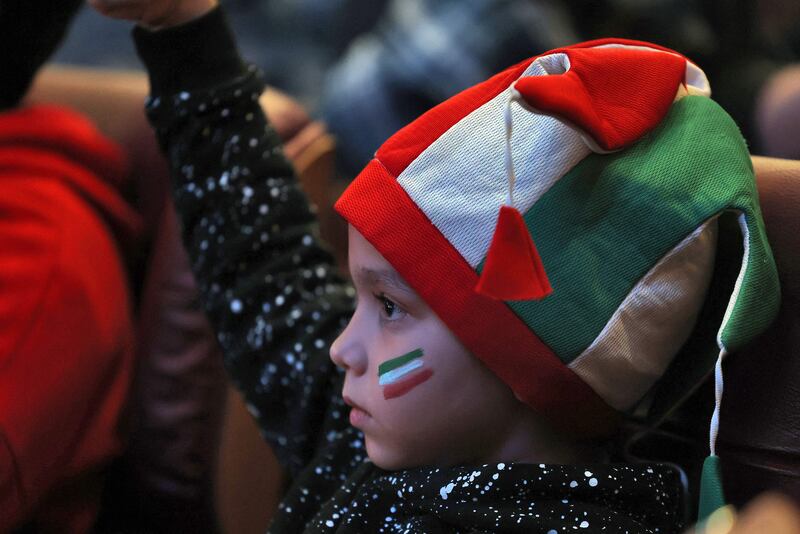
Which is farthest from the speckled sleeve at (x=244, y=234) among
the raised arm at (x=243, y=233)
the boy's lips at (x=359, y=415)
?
the boy's lips at (x=359, y=415)

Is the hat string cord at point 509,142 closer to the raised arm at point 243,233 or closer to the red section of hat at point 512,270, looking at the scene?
the red section of hat at point 512,270

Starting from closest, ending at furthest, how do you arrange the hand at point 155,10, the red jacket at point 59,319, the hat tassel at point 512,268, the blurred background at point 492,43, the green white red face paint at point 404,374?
the hat tassel at point 512,268 < the green white red face paint at point 404,374 < the hand at point 155,10 < the red jacket at point 59,319 < the blurred background at point 492,43

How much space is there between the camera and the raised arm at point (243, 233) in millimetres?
839

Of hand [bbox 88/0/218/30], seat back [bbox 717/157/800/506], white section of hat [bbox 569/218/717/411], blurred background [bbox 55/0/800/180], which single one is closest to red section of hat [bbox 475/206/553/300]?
white section of hat [bbox 569/218/717/411]

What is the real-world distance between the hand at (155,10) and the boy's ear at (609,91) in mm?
373

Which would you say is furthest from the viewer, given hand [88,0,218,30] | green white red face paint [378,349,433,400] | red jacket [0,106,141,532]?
red jacket [0,106,141,532]

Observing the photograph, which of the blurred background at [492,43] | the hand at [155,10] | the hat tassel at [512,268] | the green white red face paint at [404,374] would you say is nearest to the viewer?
the hat tassel at [512,268]

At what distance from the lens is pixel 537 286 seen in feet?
1.76

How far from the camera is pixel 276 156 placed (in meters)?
0.88

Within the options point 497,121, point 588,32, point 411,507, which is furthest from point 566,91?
point 588,32

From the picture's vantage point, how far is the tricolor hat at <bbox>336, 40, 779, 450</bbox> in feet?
2.04

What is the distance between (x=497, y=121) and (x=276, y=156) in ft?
0.99

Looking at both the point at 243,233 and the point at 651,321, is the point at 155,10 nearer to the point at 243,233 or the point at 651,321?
the point at 243,233

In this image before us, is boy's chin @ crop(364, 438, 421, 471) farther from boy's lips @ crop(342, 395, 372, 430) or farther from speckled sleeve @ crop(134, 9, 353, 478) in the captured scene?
speckled sleeve @ crop(134, 9, 353, 478)
